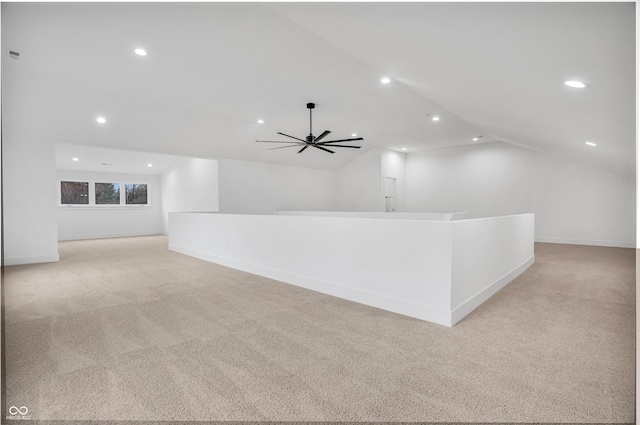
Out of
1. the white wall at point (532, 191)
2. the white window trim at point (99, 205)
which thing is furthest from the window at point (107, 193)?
the white wall at point (532, 191)

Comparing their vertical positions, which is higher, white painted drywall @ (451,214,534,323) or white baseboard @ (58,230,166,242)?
white painted drywall @ (451,214,534,323)

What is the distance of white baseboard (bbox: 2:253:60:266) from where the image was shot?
588cm

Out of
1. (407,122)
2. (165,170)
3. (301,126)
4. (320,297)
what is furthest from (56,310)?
(165,170)

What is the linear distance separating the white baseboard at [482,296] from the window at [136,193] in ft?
40.3

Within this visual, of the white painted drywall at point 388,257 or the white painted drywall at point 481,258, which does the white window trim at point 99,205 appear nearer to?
the white painted drywall at point 388,257

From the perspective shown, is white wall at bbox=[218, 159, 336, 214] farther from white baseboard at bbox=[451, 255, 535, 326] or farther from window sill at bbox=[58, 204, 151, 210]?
white baseboard at bbox=[451, 255, 535, 326]

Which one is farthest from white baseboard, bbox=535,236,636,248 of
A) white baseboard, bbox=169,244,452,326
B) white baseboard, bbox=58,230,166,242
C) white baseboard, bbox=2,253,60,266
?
white baseboard, bbox=58,230,166,242

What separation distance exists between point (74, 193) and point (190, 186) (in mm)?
4098

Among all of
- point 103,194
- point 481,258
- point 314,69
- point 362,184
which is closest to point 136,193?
point 103,194

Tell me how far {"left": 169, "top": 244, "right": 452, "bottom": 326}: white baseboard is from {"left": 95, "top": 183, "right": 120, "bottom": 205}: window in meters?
8.67

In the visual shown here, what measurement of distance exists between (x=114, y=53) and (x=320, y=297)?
12.5 ft

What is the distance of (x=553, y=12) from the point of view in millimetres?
1808

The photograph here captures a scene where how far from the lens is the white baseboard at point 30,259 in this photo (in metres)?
5.88

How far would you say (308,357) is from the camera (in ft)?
7.73
